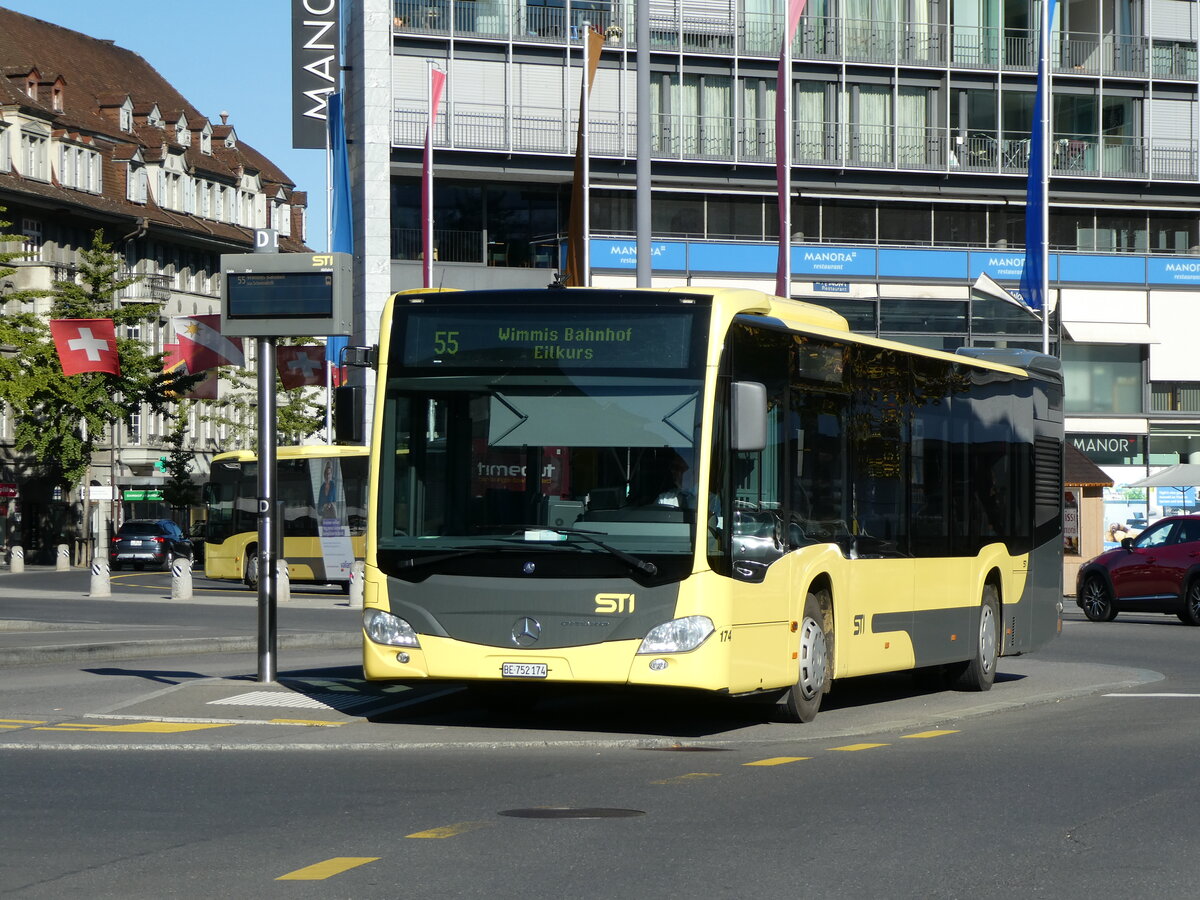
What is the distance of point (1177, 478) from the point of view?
137 feet

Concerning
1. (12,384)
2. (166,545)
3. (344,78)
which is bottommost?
(166,545)

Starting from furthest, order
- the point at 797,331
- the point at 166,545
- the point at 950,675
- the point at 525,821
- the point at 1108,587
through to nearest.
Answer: the point at 166,545
the point at 1108,587
the point at 950,675
the point at 797,331
the point at 525,821

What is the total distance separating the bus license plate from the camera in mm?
12414

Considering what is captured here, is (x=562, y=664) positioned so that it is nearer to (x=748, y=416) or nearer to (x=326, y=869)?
(x=748, y=416)

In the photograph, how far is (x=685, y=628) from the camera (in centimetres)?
1225

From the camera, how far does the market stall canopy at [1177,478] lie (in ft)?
135

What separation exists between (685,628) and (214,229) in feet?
285

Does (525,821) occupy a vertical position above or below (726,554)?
below

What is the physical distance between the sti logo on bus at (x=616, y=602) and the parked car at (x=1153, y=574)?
20.2 meters

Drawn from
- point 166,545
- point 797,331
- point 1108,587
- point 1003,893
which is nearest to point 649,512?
point 797,331

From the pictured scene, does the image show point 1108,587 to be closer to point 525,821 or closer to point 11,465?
point 525,821

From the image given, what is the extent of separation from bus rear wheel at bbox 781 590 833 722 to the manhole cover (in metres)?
4.37

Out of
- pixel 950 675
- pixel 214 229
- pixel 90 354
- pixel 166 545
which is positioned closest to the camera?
pixel 950 675

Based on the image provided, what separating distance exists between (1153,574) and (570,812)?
76.8 ft
